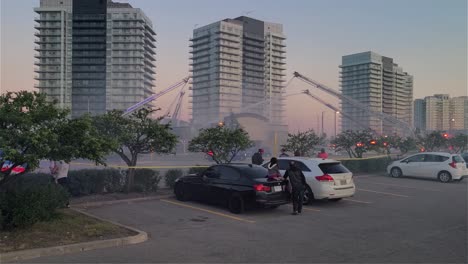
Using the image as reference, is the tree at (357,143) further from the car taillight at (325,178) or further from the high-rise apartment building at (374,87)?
the high-rise apartment building at (374,87)

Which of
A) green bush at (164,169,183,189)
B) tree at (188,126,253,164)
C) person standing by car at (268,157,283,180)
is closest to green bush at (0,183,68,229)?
→ person standing by car at (268,157,283,180)

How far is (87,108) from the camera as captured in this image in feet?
387

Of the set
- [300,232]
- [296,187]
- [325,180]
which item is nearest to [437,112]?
[325,180]

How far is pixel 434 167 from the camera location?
20.2 meters

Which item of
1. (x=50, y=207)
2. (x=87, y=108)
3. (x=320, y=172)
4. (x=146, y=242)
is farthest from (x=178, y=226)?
(x=87, y=108)

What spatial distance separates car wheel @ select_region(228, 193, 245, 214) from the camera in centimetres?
1068

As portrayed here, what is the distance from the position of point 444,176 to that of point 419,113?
17120 cm

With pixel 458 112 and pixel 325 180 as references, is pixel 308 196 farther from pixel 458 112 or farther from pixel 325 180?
pixel 458 112

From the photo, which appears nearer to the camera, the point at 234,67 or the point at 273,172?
the point at 273,172

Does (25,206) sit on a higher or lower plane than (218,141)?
lower

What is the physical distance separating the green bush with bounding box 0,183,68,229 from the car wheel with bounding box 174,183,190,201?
4.84 meters

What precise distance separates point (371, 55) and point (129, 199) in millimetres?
172866

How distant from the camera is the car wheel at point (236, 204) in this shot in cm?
1068

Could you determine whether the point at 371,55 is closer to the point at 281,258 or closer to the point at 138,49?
the point at 138,49
